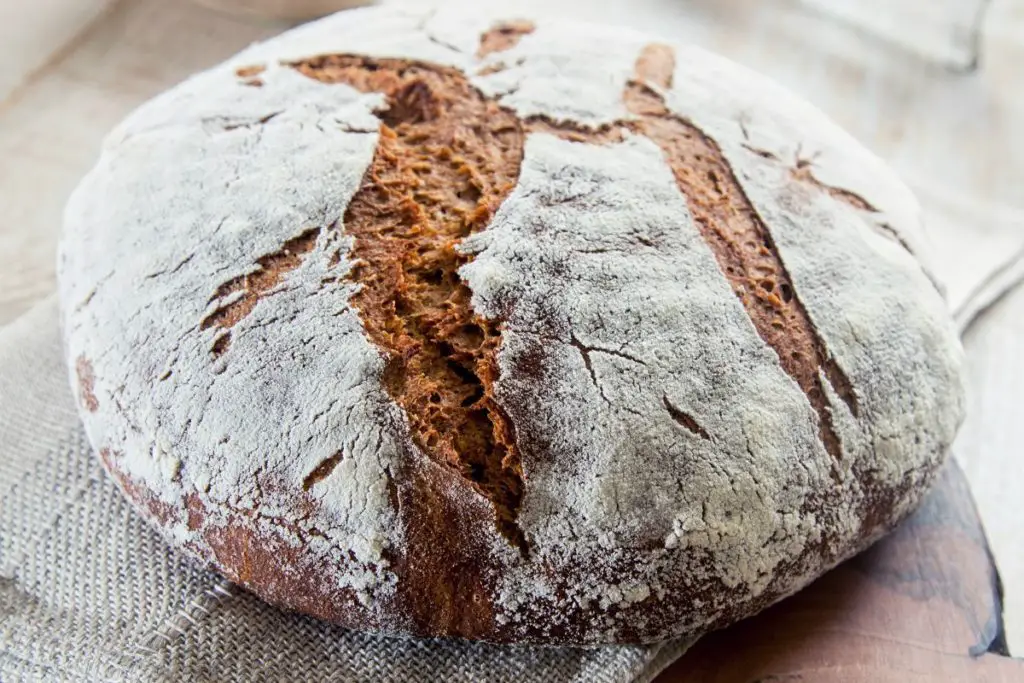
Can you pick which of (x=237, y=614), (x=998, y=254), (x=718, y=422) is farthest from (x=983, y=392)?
(x=237, y=614)

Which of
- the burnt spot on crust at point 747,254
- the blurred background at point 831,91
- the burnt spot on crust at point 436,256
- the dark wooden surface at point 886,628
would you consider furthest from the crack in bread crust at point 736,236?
the blurred background at point 831,91

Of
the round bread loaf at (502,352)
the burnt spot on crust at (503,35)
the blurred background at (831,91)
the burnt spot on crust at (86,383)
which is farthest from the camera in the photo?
the blurred background at (831,91)

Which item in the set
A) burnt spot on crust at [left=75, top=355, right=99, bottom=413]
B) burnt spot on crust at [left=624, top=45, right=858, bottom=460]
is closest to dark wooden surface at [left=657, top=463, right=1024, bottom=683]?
burnt spot on crust at [left=624, top=45, right=858, bottom=460]

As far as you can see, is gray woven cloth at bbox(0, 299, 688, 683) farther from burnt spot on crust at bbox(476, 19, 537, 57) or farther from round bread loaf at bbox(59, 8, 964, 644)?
burnt spot on crust at bbox(476, 19, 537, 57)

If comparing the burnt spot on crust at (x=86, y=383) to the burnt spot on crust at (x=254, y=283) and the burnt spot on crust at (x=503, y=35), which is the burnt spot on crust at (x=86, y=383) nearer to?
the burnt spot on crust at (x=254, y=283)

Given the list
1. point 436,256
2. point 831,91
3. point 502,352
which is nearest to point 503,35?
point 436,256

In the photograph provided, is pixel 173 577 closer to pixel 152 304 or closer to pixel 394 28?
pixel 152 304
